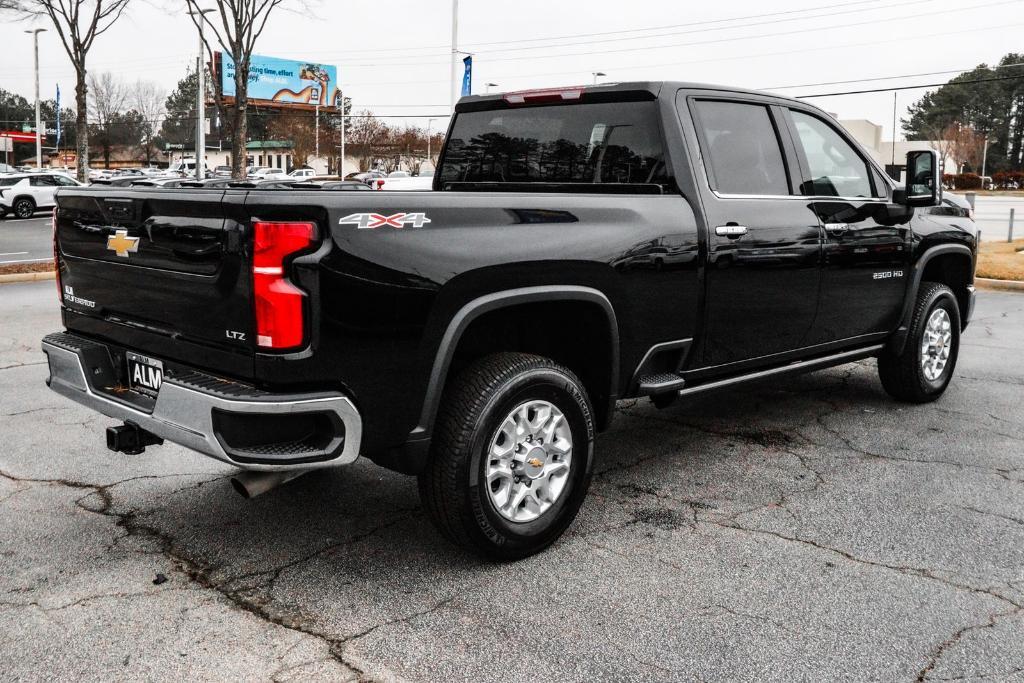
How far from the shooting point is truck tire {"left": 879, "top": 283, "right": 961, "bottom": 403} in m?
6.18

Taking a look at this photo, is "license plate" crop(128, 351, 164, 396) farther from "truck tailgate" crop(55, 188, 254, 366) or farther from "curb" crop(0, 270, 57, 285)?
"curb" crop(0, 270, 57, 285)

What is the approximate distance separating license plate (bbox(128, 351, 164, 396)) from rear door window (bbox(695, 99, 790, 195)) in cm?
264

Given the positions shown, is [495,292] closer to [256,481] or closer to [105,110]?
[256,481]

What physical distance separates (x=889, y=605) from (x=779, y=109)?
9.06ft

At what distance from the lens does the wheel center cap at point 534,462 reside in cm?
376

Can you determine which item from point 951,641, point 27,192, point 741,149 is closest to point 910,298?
point 741,149

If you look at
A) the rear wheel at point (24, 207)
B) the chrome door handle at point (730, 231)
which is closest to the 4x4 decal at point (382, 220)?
the chrome door handle at point (730, 231)

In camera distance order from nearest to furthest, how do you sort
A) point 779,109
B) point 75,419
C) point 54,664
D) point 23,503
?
point 54,664 → point 23,503 → point 779,109 → point 75,419

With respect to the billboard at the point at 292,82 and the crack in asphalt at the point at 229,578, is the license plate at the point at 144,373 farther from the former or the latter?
the billboard at the point at 292,82

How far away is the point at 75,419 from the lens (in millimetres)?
5891

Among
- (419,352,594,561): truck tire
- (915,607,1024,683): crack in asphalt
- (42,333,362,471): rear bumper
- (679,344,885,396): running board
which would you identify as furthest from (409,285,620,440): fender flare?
(915,607,1024,683): crack in asphalt

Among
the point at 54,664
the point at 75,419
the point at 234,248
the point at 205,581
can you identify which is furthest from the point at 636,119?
the point at 75,419

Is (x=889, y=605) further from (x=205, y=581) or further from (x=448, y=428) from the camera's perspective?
(x=205, y=581)

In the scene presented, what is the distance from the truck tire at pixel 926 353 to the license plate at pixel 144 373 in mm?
4512
